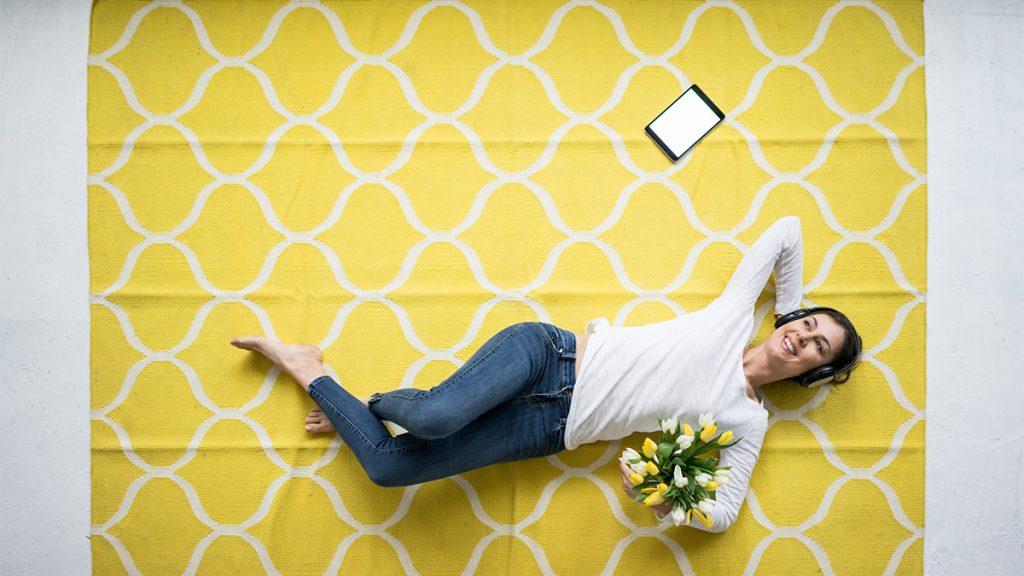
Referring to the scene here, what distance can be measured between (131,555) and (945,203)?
269 centimetres

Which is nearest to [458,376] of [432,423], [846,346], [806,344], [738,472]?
[432,423]

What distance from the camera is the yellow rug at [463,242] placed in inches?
78.8

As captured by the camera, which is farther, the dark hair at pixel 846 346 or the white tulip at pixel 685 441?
the dark hair at pixel 846 346

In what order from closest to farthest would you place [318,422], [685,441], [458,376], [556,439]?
[685,441]
[458,376]
[556,439]
[318,422]

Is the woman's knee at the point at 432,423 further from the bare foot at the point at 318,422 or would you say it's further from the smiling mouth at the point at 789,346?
the smiling mouth at the point at 789,346

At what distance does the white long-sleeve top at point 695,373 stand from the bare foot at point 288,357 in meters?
0.76

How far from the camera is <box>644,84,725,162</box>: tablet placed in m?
2.04

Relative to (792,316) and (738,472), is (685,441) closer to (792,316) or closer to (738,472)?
(738,472)

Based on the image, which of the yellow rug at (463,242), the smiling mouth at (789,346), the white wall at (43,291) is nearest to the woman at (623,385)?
the smiling mouth at (789,346)

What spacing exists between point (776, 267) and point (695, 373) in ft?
1.37

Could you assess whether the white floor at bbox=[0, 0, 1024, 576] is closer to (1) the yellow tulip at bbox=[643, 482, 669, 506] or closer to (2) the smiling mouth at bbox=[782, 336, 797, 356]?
(2) the smiling mouth at bbox=[782, 336, 797, 356]

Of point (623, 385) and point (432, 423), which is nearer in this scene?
point (432, 423)

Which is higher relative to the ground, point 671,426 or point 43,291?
point 43,291

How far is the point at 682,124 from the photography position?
204 cm
